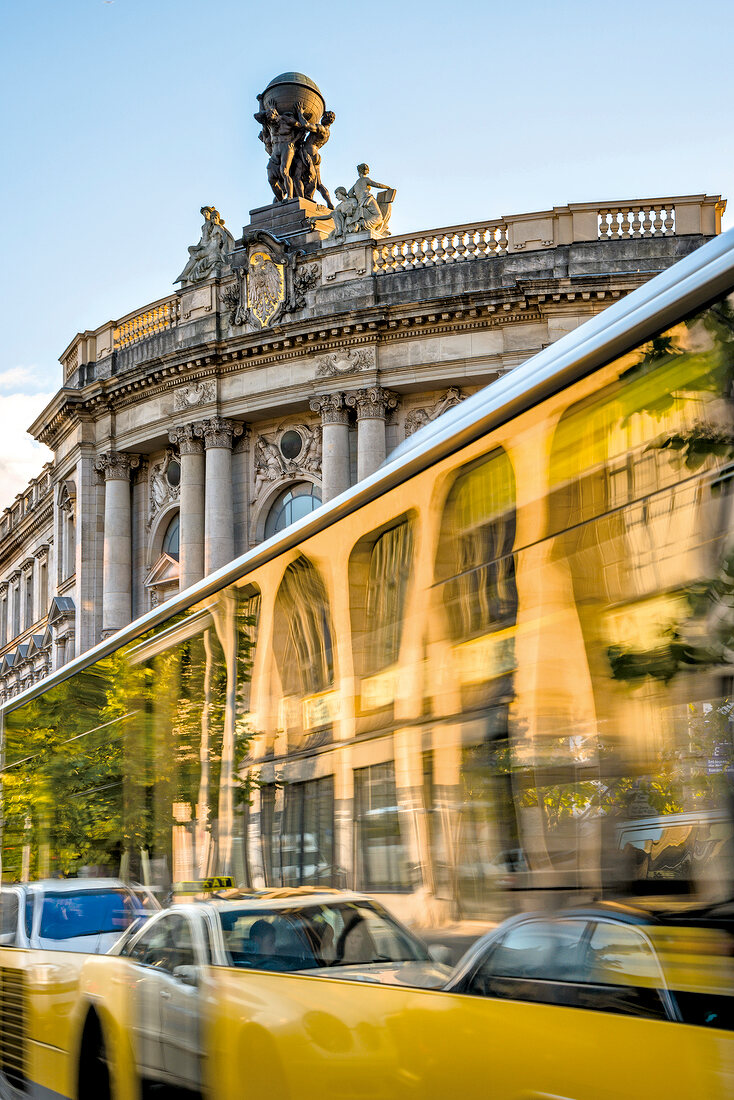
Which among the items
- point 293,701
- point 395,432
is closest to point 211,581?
point 293,701

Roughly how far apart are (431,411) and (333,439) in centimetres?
252

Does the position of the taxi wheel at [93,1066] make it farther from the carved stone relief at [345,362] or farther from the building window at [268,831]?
the carved stone relief at [345,362]

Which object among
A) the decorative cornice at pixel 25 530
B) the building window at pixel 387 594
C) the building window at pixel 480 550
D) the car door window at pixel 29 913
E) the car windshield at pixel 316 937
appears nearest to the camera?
the building window at pixel 480 550

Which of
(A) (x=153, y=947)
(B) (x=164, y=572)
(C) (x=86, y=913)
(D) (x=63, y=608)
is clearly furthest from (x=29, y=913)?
(D) (x=63, y=608)

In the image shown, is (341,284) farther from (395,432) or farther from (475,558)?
(475,558)

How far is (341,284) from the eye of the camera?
30250 mm

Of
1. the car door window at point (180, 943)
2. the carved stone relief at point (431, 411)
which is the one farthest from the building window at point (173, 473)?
the car door window at point (180, 943)

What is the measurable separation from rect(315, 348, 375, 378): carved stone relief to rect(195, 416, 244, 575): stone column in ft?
10.8

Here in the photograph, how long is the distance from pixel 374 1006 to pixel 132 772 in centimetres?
327

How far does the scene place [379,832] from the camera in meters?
4.00

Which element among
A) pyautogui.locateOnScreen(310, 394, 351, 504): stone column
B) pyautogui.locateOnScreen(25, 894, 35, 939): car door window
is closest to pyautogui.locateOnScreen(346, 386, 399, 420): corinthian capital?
pyautogui.locateOnScreen(310, 394, 351, 504): stone column

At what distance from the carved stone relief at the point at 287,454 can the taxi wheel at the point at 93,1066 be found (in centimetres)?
2508

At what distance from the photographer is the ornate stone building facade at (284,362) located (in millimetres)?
28328

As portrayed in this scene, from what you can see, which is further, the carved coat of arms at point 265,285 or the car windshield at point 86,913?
the carved coat of arms at point 265,285
